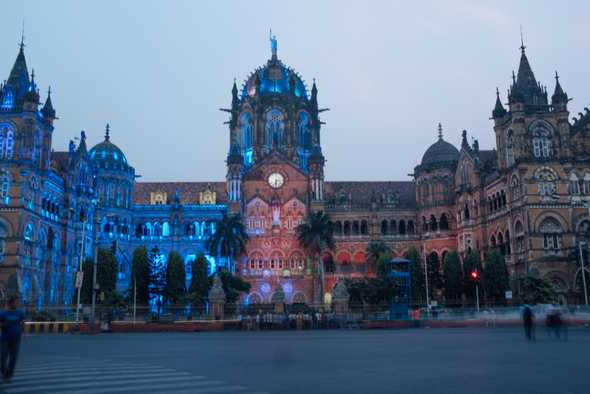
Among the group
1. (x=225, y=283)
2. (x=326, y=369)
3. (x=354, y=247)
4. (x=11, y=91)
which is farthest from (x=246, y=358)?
(x=354, y=247)

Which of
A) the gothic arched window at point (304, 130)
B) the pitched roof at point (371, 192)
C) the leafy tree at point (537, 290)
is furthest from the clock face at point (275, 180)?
the leafy tree at point (537, 290)

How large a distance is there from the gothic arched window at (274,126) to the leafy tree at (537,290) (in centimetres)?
4931

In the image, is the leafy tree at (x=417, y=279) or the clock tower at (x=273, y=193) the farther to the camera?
the clock tower at (x=273, y=193)

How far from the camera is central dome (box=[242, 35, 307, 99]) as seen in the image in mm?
97438

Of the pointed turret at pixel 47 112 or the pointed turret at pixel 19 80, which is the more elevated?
the pointed turret at pixel 19 80

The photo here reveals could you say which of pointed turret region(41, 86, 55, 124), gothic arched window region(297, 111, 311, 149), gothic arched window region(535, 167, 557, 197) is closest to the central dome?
gothic arched window region(297, 111, 311, 149)

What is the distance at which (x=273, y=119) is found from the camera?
9494 centimetres

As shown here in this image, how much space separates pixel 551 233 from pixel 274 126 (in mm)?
47067

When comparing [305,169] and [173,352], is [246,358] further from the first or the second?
[305,169]

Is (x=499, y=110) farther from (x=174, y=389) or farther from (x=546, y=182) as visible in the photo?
(x=174, y=389)

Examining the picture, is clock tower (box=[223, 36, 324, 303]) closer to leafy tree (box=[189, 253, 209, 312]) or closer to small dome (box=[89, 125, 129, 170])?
leafy tree (box=[189, 253, 209, 312])

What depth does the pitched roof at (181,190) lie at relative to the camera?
306 feet

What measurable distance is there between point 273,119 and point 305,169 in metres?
10.1

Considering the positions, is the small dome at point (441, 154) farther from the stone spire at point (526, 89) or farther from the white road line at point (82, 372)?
the white road line at point (82, 372)
